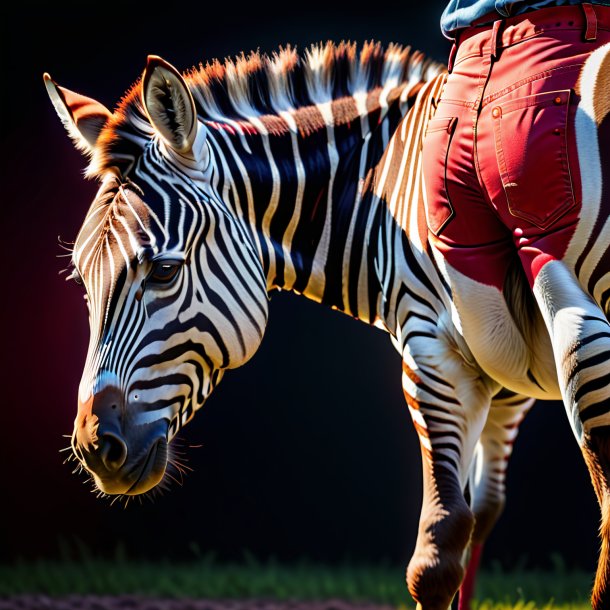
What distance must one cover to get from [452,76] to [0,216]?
4.09 metres

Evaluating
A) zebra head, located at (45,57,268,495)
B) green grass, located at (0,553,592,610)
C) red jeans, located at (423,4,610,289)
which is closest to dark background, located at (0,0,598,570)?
green grass, located at (0,553,592,610)

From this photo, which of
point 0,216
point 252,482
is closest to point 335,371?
point 252,482

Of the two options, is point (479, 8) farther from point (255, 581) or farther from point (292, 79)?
point (255, 581)

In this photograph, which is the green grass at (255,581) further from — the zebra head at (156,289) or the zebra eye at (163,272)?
the zebra eye at (163,272)

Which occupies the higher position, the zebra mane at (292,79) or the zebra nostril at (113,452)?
the zebra mane at (292,79)

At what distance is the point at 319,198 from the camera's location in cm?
298

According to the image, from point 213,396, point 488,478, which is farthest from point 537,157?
point 213,396

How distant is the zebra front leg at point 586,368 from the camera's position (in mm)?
2049

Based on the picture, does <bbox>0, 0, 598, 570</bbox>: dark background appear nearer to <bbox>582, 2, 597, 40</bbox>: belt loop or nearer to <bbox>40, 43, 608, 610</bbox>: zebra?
<bbox>40, 43, 608, 610</bbox>: zebra

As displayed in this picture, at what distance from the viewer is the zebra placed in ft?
8.18

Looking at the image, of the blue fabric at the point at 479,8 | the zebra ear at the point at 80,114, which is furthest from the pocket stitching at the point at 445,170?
the zebra ear at the point at 80,114

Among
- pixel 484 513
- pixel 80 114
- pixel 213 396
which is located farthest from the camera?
pixel 213 396

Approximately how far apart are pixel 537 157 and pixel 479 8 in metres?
0.56

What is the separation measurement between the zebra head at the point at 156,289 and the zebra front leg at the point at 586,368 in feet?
3.53
